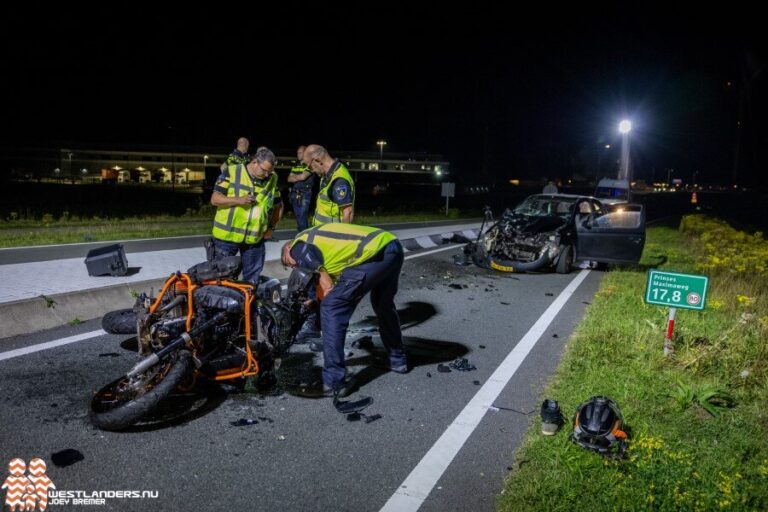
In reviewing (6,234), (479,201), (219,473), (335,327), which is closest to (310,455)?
(219,473)

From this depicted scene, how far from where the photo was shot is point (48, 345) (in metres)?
5.60

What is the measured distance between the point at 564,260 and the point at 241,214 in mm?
7130

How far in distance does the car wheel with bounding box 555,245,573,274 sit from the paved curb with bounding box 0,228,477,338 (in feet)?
23.9

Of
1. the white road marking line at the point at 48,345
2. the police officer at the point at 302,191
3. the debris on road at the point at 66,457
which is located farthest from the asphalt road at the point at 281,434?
the police officer at the point at 302,191

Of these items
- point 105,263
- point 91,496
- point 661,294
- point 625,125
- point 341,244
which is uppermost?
point 625,125

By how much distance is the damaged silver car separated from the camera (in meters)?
11.0

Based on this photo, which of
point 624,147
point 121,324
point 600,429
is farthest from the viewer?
point 624,147

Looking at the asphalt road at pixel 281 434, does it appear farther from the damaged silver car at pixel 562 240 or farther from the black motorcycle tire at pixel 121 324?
the damaged silver car at pixel 562 240

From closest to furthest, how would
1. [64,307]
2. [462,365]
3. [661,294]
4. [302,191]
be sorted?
[462,365] < [661,294] < [64,307] < [302,191]

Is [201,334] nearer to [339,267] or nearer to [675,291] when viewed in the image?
[339,267]

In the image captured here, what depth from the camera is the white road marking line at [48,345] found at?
526 cm

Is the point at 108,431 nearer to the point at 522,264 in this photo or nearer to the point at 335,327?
the point at 335,327

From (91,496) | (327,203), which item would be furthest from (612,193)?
(91,496)

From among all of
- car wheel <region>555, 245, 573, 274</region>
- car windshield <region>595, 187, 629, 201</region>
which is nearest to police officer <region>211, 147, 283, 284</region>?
car wheel <region>555, 245, 573, 274</region>
